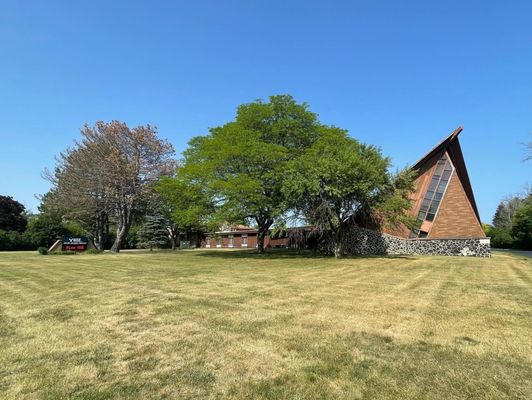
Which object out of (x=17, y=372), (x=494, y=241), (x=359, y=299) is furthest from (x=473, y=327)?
(x=494, y=241)

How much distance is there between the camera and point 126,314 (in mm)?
6379

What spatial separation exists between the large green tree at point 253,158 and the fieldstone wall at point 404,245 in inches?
307

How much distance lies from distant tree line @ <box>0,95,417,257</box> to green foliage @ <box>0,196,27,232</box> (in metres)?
20.1

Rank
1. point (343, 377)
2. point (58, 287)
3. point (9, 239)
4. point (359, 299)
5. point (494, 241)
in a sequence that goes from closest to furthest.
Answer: point (343, 377)
point (359, 299)
point (58, 287)
point (9, 239)
point (494, 241)

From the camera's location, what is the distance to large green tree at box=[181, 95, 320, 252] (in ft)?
73.0

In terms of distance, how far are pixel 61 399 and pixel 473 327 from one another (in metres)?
5.91

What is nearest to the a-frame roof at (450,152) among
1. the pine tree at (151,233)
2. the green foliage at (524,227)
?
the green foliage at (524,227)

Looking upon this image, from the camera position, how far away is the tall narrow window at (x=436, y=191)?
30.5 metres

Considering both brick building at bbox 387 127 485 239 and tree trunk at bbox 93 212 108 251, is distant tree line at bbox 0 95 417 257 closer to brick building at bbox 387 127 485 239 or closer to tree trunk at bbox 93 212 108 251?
tree trunk at bbox 93 212 108 251

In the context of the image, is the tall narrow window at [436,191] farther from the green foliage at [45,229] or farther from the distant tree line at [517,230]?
the green foliage at [45,229]

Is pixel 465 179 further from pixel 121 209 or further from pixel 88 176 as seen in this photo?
pixel 88 176

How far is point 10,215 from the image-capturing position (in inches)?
1959

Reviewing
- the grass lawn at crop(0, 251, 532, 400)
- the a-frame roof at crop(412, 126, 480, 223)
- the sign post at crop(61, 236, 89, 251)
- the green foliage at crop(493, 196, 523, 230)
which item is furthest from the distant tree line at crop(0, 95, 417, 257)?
the green foliage at crop(493, 196, 523, 230)

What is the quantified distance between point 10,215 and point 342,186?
5102cm
